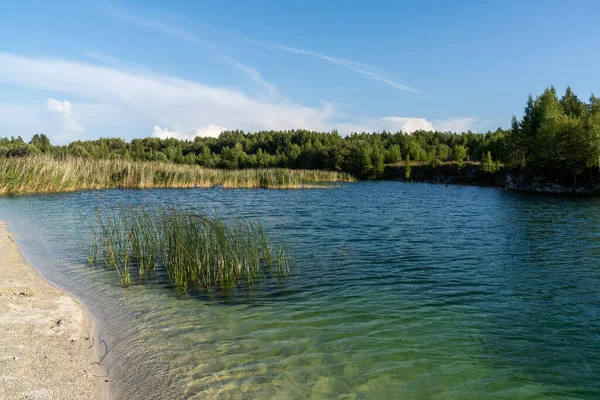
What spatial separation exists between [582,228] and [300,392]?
16916mm

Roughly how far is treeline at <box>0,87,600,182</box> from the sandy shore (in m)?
37.0

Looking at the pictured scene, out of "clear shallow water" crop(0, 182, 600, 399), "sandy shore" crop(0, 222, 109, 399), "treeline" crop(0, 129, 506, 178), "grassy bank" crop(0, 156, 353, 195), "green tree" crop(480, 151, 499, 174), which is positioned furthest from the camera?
"treeline" crop(0, 129, 506, 178)

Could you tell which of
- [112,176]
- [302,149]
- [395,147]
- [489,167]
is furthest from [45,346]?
[302,149]

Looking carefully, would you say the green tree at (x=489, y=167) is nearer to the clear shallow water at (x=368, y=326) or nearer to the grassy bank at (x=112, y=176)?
the grassy bank at (x=112, y=176)

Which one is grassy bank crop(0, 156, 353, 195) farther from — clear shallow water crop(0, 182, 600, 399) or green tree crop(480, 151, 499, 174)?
green tree crop(480, 151, 499, 174)

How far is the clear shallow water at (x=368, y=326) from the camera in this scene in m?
4.32

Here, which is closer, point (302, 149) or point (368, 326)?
point (368, 326)

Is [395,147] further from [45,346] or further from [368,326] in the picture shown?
[45,346]

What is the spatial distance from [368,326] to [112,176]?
110 ft

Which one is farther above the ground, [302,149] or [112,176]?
[302,149]

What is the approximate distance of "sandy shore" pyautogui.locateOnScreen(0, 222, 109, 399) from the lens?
12.5 feet

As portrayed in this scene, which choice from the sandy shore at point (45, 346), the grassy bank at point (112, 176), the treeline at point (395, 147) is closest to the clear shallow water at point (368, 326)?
the sandy shore at point (45, 346)

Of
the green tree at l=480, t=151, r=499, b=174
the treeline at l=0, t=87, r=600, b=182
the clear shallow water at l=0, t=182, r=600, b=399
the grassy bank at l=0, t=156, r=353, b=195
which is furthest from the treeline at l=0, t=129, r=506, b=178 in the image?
the clear shallow water at l=0, t=182, r=600, b=399

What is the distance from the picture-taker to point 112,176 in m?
33.9
